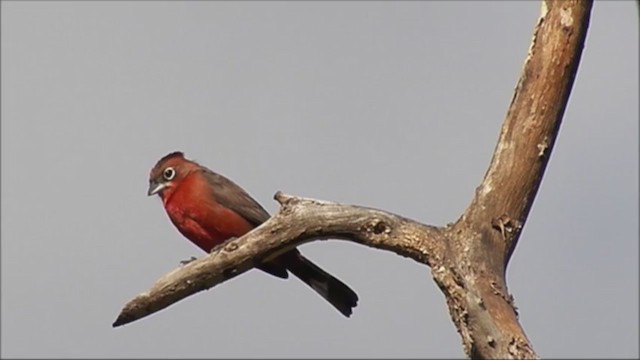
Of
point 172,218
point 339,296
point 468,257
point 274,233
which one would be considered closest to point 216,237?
point 172,218

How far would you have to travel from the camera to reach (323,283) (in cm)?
1199

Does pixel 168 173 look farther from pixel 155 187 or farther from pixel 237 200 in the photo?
pixel 237 200

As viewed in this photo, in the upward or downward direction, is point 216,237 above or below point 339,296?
above

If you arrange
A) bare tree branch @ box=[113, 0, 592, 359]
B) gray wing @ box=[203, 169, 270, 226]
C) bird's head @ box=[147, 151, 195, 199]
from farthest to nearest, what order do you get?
bird's head @ box=[147, 151, 195, 199]
gray wing @ box=[203, 169, 270, 226]
bare tree branch @ box=[113, 0, 592, 359]

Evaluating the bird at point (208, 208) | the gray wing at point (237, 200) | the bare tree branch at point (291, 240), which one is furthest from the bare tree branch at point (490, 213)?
the gray wing at point (237, 200)

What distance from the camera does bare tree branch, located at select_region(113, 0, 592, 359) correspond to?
905cm

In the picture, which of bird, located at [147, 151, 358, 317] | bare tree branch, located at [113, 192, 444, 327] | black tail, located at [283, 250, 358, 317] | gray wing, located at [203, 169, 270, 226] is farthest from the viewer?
gray wing, located at [203, 169, 270, 226]

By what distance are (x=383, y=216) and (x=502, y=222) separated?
0.74 metres

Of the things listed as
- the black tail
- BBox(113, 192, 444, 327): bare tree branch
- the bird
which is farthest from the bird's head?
BBox(113, 192, 444, 327): bare tree branch

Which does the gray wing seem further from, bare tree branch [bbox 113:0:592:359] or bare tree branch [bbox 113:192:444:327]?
bare tree branch [bbox 113:0:592:359]

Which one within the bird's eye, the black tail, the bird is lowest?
the black tail

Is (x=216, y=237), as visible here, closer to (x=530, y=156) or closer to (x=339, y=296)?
(x=339, y=296)

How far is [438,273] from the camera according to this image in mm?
9016

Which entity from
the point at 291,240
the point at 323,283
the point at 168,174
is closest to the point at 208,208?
the point at 168,174
